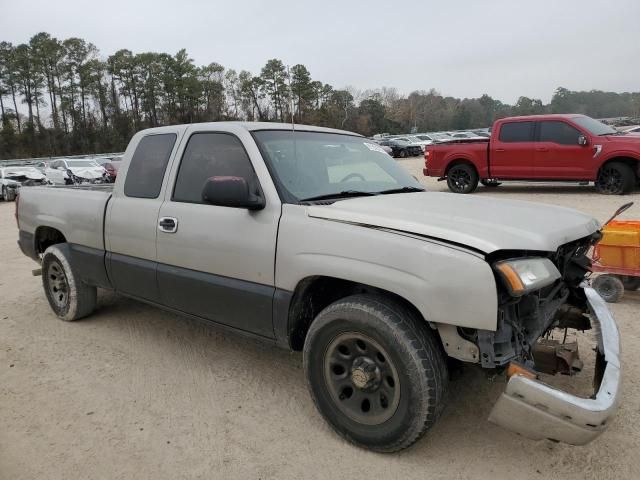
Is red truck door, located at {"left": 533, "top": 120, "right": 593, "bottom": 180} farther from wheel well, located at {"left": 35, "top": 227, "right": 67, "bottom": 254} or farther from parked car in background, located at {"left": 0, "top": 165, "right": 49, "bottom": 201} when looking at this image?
parked car in background, located at {"left": 0, "top": 165, "right": 49, "bottom": 201}

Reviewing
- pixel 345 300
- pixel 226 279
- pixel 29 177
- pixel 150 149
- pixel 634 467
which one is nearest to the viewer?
pixel 634 467

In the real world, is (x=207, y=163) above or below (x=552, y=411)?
above

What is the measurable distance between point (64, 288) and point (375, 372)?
369 cm

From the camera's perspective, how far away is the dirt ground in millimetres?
2676

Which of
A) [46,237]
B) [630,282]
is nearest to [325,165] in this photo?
[46,237]

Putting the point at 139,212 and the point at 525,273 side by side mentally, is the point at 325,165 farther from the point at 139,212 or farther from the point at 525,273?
the point at 525,273

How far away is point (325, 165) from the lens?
140 inches

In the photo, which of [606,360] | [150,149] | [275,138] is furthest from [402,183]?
[150,149]

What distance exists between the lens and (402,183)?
3.87m

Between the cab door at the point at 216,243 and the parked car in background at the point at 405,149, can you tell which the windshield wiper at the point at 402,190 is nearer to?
the cab door at the point at 216,243

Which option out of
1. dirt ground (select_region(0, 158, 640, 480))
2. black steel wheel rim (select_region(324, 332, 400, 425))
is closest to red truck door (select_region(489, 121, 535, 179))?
dirt ground (select_region(0, 158, 640, 480))

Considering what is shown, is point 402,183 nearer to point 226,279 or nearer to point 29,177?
point 226,279

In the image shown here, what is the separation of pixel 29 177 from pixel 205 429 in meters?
22.2

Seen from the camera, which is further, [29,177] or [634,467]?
[29,177]
